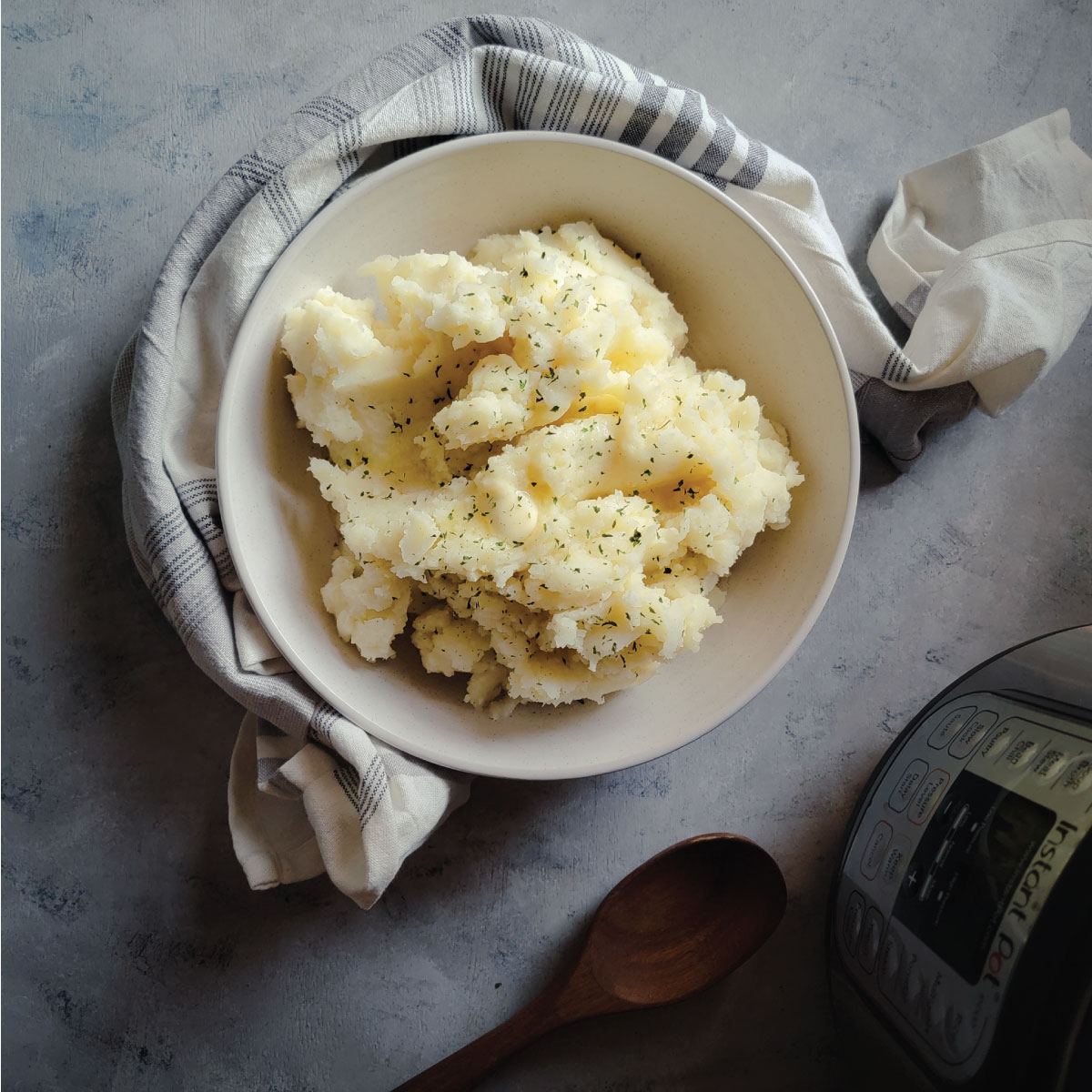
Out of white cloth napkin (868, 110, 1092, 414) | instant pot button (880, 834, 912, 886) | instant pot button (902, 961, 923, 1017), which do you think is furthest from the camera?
white cloth napkin (868, 110, 1092, 414)

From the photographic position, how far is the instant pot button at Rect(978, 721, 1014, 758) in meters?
1.64

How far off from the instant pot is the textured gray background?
27 cm

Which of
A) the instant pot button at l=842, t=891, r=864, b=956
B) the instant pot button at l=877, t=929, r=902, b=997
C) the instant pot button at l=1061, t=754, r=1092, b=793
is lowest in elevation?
the instant pot button at l=842, t=891, r=864, b=956

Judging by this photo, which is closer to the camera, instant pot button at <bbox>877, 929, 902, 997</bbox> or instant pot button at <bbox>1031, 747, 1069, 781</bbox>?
instant pot button at <bbox>1031, 747, 1069, 781</bbox>

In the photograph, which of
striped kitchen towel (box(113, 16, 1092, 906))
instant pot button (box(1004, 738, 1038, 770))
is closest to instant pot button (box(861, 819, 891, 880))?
instant pot button (box(1004, 738, 1038, 770))

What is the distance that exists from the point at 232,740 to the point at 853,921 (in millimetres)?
1496

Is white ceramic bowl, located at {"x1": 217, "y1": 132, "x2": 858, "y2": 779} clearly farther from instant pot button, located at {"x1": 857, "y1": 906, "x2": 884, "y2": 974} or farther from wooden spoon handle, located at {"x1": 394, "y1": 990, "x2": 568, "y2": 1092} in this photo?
wooden spoon handle, located at {"x1": 394, "y1": 990, "x2": 568, "y2": 1092}

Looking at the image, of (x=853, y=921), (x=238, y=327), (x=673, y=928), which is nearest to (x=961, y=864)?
(x=853, y=921)

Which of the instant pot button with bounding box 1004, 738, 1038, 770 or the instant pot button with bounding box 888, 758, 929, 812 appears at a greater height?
the instant pot button with bounding box 1004, 738, 1038, 770

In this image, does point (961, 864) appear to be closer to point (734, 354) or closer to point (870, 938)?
point (870, 938)

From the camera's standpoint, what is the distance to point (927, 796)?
1.74 m

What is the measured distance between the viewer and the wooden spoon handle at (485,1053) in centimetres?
193

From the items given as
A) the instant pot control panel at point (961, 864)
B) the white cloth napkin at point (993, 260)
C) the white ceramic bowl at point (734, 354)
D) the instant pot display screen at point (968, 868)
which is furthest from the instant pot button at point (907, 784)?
the white cloth napkin at point (993, 260)

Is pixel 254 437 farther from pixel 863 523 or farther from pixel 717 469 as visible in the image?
pixel 863 523
